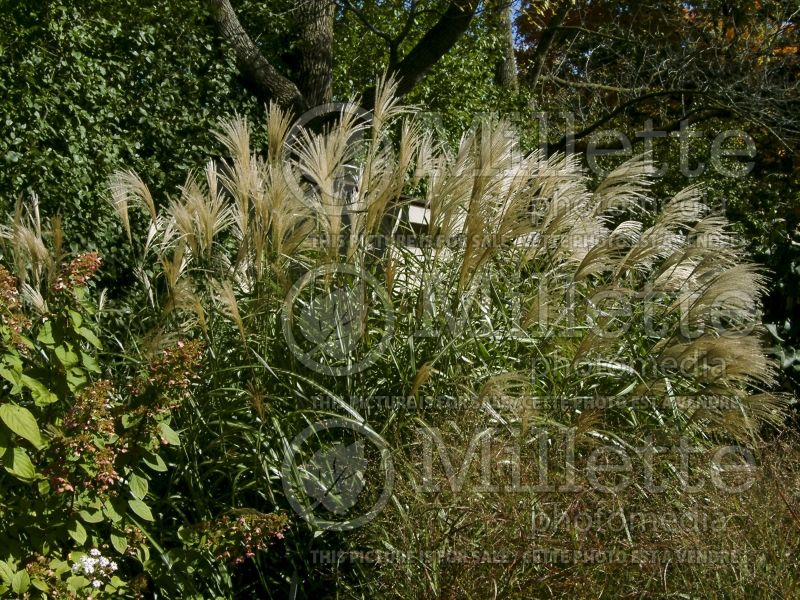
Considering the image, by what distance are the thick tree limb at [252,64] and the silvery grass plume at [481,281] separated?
11.3 feet

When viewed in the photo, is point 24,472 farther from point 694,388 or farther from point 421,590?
point 694,388

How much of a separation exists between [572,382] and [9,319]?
245cm

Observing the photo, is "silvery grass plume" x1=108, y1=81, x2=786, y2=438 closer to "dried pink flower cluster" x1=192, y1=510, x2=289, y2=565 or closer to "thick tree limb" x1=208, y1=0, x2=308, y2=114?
"dried pink flower cluster" x1=192, y1=510, x2=289, y2=565

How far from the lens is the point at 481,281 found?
15.8ft

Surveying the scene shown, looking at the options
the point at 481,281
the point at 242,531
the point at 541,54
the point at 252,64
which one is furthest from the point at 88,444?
the point at 541,54

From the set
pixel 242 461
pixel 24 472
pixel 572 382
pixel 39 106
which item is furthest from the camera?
pixel 39 106

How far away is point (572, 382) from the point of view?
14.8 feet

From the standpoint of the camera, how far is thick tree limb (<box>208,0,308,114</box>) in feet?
26.7

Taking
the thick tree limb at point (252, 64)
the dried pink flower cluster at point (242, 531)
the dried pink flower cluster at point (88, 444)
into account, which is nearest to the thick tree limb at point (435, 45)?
the thick tree limb at point (252, 64)

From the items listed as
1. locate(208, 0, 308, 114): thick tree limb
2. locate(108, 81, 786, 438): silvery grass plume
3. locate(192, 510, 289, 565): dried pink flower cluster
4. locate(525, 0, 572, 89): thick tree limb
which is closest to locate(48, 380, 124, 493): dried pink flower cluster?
locate(192, 510, 289, 565): dried pink flower cluster

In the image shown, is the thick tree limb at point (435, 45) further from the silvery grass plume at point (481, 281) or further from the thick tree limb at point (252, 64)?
the silvery grass plume at point (481, 281)

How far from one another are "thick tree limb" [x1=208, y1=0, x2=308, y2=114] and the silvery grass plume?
3448mm

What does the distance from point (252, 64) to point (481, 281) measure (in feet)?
13.6

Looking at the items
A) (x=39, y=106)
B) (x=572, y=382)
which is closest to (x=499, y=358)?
(x=572, y=382)
